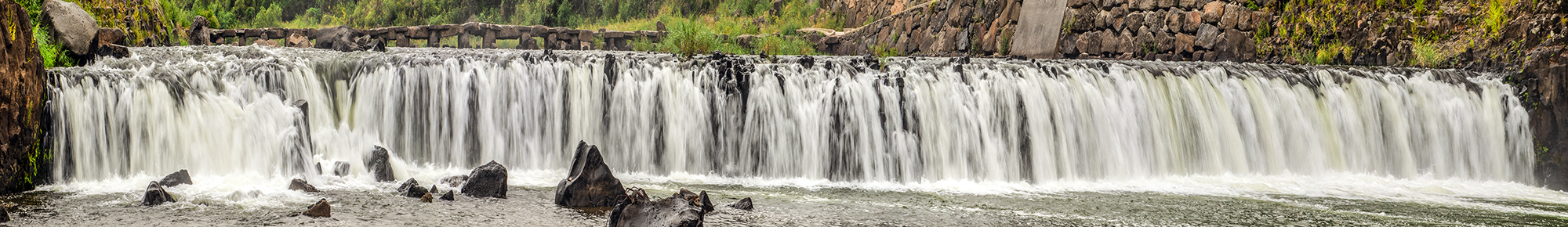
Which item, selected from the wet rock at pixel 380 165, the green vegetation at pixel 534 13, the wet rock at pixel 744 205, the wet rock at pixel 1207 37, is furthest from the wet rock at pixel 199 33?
the wet rock at pixel 1207 37

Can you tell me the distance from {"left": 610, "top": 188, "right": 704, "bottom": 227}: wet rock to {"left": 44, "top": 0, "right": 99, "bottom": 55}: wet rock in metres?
7.21

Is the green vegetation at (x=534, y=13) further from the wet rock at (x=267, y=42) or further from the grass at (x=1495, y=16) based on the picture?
the grass at (x=1495, y=16)

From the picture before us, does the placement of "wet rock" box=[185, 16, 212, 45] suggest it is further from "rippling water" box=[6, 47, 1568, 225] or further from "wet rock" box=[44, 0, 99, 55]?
"wet rock" box=[44, 0, 99, 55]

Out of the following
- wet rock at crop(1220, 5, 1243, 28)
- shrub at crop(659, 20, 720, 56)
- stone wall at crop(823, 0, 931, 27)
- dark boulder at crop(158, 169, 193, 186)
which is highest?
stone wall at crop(823, 0, 931, 27)

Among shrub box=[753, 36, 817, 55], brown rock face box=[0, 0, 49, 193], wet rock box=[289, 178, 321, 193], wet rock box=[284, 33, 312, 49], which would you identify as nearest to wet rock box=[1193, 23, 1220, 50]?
shrub box=[753, 36, 817, 55]

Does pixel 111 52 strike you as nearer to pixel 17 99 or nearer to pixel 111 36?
pixel 111 36

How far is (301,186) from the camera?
6.63 meters

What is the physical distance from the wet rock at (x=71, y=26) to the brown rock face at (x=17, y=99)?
2.35 m

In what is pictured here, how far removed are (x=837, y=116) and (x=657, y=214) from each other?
4.68 meters

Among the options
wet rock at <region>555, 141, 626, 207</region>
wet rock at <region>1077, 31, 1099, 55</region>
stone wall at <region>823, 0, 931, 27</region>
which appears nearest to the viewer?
wet rock at <region>555, 141, 626, 207</region>

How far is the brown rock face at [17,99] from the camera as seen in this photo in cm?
643

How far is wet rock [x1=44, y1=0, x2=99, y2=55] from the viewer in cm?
920

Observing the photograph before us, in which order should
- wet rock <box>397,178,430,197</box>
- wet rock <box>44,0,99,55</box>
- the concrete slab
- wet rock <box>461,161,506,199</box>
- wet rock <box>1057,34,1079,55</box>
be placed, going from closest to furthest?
wet rock <box>397,178,430,197</box> → wet rock <box>461,161,506,199</box> → wet rock <box>44,0,99,55</box> → wet rock <box>1057,34,1079,55</box> → the concrete slab

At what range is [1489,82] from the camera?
33.7 ft
